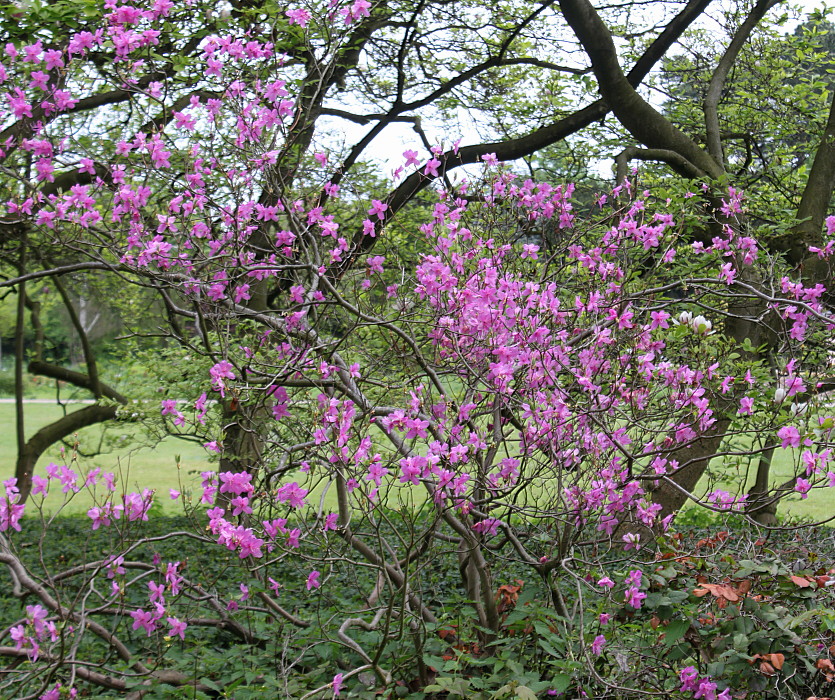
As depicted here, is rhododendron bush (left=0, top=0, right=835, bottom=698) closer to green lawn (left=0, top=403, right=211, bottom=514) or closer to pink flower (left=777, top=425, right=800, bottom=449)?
pink flower (left=777, top=425, right=800, bottom=449)

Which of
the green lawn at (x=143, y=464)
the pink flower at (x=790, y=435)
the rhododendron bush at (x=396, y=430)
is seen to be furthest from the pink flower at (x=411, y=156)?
the green lawn at (x=143, y=464)

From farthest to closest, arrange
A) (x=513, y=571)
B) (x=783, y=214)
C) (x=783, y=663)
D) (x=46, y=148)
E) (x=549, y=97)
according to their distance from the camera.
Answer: (x=549, y=97), (x=783, y=214), (x=513, y=571), (x=46, y=148), (x=783, y=663)

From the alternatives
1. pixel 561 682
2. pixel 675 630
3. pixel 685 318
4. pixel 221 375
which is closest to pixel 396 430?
pixel 221 375

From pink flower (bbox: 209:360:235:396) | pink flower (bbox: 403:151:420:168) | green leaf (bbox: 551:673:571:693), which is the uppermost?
pink flower (bbox: 403:151:420:168)

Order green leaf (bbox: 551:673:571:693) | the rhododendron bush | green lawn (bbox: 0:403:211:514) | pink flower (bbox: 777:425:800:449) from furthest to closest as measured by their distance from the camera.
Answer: green lawn (bbox: 0:403:211:514) < pink flower (bbox: 777:425:800:449) < the rhododendron bush < green leaf (bbox: 551:673:571:693)

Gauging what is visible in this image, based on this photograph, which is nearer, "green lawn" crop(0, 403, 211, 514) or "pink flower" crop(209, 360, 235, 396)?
"pink flower" crop(209, 360, 235, 396)

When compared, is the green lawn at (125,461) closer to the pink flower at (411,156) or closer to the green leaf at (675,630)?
the pink flower at (411,156)

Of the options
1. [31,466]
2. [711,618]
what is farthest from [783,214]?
[31,466]

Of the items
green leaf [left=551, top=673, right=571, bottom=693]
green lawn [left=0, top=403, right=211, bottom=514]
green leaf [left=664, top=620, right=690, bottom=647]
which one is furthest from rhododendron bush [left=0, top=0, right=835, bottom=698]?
green lawn [left=0, top=403, right=211, bottom=514]

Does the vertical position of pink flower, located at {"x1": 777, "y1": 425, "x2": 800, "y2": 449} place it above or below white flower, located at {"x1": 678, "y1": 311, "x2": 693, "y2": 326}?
below

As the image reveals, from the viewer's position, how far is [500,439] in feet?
10.8

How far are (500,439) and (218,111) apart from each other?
1.91m

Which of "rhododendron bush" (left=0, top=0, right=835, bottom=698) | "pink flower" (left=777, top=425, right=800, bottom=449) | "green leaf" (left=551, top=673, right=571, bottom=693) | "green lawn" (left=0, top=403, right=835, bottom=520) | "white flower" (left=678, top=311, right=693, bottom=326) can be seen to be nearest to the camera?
"green leaf" (left=551, top=673, right=571, bottom=693)

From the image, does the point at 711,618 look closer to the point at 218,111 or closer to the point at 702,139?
the point at 218,111
